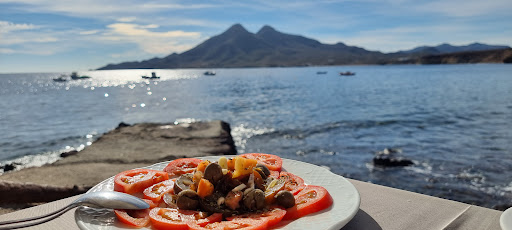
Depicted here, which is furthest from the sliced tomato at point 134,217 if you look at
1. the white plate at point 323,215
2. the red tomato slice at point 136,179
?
the red tomato slice at point 136,179

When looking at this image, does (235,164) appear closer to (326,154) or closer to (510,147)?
(326,154)

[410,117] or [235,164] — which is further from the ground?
[235,164]

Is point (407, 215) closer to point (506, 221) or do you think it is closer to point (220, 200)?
point (506, 221)

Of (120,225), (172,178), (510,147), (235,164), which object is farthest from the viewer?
(510,147)

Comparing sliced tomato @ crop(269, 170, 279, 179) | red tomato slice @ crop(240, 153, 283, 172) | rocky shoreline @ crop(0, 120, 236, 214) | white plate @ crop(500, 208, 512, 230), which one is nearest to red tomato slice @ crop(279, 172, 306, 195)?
sliced tomato @ crop(269, 170, 279, 179)

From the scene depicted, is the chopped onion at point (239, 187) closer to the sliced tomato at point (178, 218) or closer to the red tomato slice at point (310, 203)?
the sliced tomato at point (178, 218)

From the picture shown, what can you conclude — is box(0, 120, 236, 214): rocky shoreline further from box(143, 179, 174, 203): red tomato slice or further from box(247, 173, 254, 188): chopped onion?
box(247, 173, 254, 188): chopped onion

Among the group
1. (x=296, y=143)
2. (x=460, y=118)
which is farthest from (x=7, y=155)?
(x=460, y=118)
